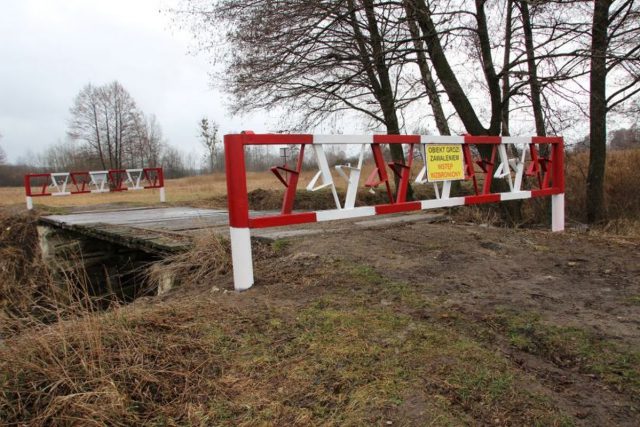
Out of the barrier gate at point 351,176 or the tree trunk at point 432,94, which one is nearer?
the barrier gate at point 351,176

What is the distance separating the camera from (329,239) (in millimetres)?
5305

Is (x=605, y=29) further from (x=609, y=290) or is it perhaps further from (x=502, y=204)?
(x=609, y=290)

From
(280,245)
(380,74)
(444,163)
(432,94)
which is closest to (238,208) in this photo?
(280,245)

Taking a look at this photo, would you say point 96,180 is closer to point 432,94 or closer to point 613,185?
point 432,94

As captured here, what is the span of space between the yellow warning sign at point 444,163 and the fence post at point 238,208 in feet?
7.16

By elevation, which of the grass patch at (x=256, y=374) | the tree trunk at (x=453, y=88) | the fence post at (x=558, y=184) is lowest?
the grass patch at (x=256, y=374)

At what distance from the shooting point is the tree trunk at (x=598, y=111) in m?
8.74

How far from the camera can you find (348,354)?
2.57 meters

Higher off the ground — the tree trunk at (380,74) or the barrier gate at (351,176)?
the tree trunk at (380,74)

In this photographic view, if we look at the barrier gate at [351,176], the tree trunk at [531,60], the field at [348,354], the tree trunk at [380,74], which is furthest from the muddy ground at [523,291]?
the tree trunk at [531,60]

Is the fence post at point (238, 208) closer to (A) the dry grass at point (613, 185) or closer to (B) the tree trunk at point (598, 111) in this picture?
(B) the tree trunk at point (598, 111)

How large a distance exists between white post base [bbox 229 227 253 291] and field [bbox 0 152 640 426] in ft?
0.44

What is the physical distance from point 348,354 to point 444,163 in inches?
126

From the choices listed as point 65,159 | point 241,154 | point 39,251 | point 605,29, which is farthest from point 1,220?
point 65,159
